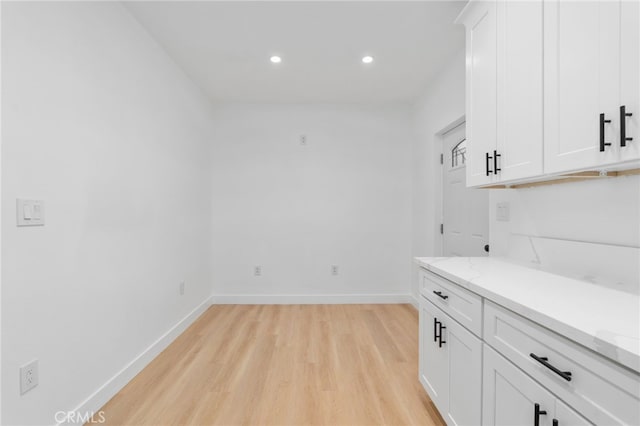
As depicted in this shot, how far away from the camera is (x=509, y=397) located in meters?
1.09

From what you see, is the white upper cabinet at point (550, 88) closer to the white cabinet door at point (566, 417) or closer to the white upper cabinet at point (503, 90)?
the white upper cabinet at point (503, 90)

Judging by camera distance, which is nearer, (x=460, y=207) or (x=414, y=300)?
(x=460, y=207)

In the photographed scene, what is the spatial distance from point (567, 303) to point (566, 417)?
337 mm

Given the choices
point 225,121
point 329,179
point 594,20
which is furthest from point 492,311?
point 225,121

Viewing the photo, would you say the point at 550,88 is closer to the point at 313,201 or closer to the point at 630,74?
the point at 630,74

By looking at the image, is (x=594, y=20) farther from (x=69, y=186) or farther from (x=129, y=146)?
(x=129, y=146)

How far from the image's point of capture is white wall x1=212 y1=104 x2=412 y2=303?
4094mm

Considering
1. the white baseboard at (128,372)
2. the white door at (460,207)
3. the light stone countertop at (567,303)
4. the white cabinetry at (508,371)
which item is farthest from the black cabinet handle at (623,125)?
the white baseboard at (128,372)

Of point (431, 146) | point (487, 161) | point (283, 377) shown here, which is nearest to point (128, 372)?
point (283, 377)

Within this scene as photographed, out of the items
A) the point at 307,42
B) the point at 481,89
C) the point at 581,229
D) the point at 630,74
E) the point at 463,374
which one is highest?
the point at 307,42

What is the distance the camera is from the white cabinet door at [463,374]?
A: 4.24 feet

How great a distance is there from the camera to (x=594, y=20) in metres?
1.12

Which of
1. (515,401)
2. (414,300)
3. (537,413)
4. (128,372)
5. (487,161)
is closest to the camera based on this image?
(537,413)

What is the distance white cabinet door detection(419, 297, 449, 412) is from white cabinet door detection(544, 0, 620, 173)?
38.7 inches
